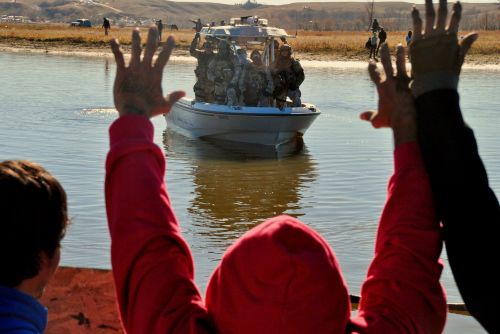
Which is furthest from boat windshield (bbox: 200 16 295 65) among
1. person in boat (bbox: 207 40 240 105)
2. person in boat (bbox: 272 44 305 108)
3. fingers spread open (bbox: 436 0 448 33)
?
fingers spread open (bbox: 436 0 448 33)

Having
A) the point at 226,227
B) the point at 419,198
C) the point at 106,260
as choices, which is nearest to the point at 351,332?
the point at 419,198

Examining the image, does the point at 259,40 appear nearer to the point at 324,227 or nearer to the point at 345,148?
the point at 345,148

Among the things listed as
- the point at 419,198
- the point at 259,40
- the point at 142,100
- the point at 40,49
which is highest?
the point at 142,100

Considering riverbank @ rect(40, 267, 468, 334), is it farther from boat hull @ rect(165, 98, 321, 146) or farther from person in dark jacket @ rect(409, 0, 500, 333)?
boat hull @ rect(165, 98, 321, 146)

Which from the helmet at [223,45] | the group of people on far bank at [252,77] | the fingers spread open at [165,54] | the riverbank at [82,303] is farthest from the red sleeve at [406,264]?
the helmet at [223,45]

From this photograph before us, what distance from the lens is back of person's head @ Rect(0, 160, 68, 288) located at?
180cm

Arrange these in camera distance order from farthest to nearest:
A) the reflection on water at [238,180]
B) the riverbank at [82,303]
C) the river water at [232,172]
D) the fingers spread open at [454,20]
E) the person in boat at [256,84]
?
the person in boat at [256,84]
the reflection on water at [238,180]
the river water at [232,172]
the riverbank at [82,303]
the fingers spread open at [454,20]

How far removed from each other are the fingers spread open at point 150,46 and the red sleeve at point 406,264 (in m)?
0.58

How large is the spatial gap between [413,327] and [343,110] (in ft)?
77.6

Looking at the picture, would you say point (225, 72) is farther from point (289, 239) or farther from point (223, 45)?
point (289, 239)

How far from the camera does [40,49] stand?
2121 inches

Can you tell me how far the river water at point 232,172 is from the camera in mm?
10062

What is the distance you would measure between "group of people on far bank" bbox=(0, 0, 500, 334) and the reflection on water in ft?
27.3

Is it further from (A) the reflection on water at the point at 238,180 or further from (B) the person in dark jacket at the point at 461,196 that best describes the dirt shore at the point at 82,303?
(A) the reflection on water at the point at 238,180
